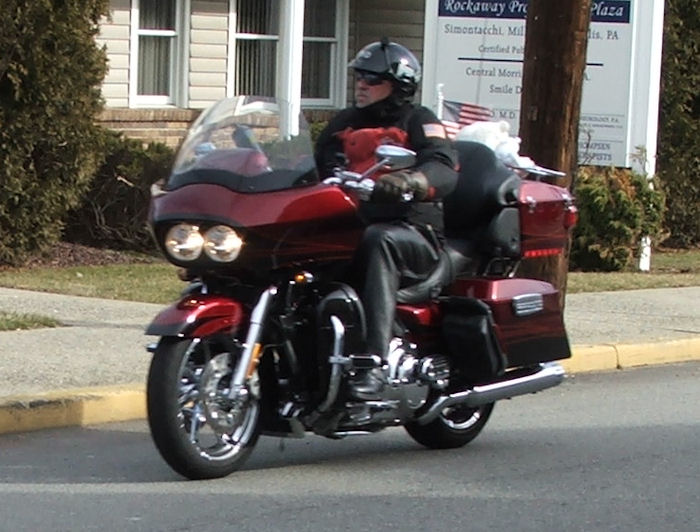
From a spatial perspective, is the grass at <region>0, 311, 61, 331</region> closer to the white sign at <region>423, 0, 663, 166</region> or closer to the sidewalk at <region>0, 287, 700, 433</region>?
the sidewalk at <region>0, 287, 700, 433</region>

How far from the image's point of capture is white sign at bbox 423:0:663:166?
15953 mm

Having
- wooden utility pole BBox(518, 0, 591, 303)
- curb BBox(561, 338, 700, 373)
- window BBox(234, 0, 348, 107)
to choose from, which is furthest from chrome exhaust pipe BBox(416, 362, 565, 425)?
window BBox(234, 0, 348, 107)

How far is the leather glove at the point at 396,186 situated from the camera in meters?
6.97

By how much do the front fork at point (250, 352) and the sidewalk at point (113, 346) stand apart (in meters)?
1.84

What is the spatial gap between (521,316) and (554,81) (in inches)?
129

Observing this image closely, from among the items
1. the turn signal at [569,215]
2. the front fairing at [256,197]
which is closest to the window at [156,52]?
the turn signal at [569,215]

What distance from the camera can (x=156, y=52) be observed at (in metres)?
19.0

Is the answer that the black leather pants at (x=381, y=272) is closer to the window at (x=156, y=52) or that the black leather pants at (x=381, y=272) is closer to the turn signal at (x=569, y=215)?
the turn signal at (x=569, y=215)

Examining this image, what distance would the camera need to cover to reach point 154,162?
1595 cm

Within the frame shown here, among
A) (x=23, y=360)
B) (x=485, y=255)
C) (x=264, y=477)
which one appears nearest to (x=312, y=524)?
(x=264, y=477)

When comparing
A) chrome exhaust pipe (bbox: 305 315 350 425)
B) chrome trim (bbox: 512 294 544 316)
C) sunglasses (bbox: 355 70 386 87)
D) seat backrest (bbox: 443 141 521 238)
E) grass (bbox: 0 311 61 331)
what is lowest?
grass (bbox: 0 311 61 331)

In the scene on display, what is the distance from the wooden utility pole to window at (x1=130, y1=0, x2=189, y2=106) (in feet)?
28.3

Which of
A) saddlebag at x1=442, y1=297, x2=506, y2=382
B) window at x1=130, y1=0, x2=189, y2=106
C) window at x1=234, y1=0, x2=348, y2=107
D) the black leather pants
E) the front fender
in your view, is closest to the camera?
the front fender

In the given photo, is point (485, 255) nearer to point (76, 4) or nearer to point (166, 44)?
point (76, 4)
